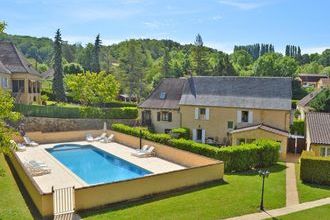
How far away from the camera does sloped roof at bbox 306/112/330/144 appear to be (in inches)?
935

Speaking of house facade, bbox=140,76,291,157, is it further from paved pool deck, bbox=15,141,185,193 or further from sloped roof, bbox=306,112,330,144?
paved pool deck, bbox=15,141,185,193

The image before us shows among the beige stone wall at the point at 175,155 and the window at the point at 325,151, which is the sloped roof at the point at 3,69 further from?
the window at the point at 325,151

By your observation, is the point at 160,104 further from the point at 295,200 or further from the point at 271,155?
the point at 295,200

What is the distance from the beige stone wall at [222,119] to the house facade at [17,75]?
20.2 metres

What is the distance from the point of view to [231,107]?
1270 inches

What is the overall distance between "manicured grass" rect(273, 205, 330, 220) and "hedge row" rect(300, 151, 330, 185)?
462 cm

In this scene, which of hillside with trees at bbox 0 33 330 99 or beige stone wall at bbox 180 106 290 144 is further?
hillside with trees at bbox 0 33 330 99

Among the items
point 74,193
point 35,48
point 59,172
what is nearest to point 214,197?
point 74,193

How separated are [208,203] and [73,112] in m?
25.4

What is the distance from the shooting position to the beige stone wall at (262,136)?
88.7ft

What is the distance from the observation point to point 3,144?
42.7 feet

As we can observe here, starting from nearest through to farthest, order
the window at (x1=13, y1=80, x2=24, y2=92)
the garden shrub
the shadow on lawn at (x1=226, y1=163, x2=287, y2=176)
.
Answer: the shadow on lawn at (x1=226, y1=163, x2=287, y2=176)
the garden shrub
the window at (x1=13, y1=80, x2=24, y2=92)

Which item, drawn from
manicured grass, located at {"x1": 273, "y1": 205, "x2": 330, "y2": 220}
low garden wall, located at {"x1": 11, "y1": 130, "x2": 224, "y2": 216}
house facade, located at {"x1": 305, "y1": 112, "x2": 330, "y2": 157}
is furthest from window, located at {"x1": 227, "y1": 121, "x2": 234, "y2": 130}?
manicured grass, located at {"x1": 273, "y1": 205, "x2": 330, "y2": 220}

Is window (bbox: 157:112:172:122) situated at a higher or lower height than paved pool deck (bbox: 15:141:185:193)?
higher
